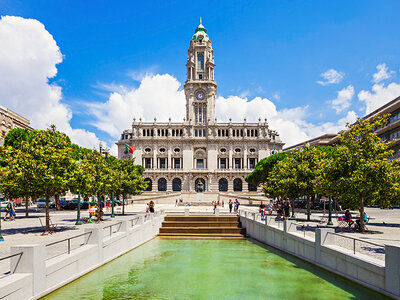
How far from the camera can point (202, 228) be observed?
29734 mm

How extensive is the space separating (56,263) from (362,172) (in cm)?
A: 1891

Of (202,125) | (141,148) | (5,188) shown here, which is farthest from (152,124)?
(5,188)

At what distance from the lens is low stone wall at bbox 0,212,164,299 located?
33.2 feet

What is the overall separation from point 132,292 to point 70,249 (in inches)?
147

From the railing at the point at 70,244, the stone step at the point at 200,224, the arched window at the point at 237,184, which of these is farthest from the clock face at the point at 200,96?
the railing at the point at 70,244

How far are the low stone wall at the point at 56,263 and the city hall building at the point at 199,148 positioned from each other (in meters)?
70.6

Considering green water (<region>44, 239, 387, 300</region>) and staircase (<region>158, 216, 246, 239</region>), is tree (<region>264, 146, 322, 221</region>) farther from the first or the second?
green water (<region>44, 239, 387, 300</region>)

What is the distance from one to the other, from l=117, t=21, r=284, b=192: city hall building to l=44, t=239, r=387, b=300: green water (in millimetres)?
70997

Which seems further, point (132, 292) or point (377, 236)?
point (377, 236)

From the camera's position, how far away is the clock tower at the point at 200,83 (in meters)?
97.6

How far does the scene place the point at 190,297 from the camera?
12516 millimetres

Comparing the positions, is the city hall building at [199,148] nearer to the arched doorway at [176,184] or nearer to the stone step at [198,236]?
the arched doorway at [176,184]

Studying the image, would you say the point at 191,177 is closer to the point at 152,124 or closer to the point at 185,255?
the point at 152,124

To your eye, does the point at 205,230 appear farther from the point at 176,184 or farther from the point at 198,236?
the point at 176,184
